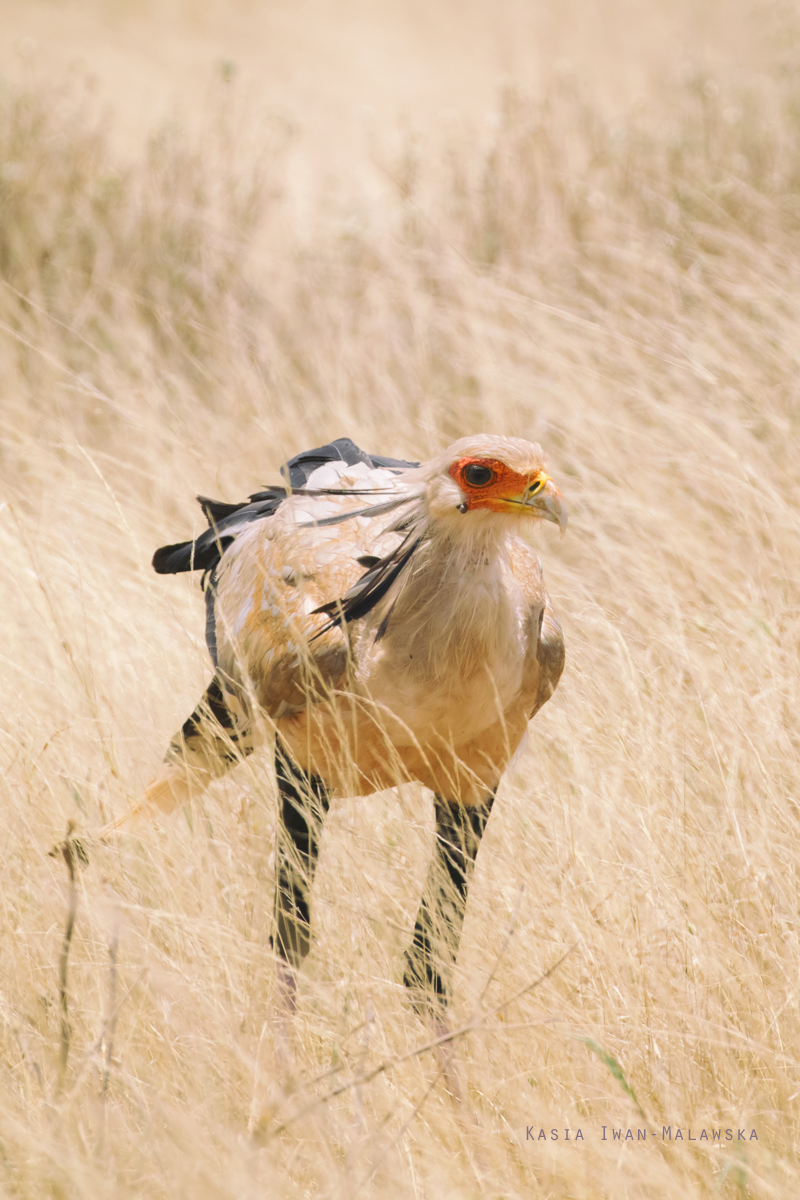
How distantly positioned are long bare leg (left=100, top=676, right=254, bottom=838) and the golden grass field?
0.09 meters

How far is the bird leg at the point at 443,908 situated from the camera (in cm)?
248

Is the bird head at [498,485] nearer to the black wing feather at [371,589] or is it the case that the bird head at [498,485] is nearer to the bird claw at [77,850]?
the black wing feather at [371,589]

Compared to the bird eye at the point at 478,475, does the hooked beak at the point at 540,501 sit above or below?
below

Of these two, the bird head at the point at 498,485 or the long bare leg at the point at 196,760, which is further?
the long bare leg at the point at 196,760

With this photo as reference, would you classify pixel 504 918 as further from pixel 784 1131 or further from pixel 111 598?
pixel 111 598

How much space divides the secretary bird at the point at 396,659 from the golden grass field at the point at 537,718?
11 centimetres

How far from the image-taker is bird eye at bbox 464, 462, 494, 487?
2299 mm

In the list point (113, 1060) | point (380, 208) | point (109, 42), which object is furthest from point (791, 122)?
point (109, 42)

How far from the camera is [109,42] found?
1449 centimetres

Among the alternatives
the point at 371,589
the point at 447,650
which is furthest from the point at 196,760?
the point at 447,650

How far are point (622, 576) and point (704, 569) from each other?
1.07ft

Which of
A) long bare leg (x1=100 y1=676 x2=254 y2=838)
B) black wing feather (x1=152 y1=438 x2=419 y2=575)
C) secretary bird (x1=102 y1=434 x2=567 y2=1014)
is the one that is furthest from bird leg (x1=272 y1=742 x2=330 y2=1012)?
black wing feather (x1=152 y1=438 x2=419 y2=575)

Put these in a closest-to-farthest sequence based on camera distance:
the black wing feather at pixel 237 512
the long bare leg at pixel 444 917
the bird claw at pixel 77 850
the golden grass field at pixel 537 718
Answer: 1. the golden grass field at pixel 537 718
2. the long bare leg at pixel 444 917
3. the bird claw at pixel 77 850
4. the black wing feather at pixel 237 512

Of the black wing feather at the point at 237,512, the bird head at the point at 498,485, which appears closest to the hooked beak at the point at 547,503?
the bird head at the point at 498,485
